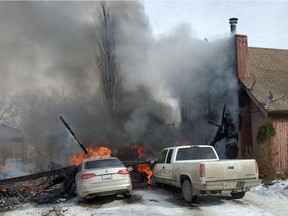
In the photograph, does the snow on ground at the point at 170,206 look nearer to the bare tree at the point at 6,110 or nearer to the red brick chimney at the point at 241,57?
the red brick chimney at the point at 241,57

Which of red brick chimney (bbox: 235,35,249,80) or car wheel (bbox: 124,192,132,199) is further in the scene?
red brick chimney (bbox: 235,35,249,80)

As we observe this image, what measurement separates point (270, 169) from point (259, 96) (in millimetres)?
4309

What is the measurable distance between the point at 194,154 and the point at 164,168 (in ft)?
3.82

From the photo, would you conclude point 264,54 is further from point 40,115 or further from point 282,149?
point 40,115

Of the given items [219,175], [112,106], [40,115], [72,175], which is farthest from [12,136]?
[219,175]

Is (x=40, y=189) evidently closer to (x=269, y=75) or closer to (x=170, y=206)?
(x=170, y=206)

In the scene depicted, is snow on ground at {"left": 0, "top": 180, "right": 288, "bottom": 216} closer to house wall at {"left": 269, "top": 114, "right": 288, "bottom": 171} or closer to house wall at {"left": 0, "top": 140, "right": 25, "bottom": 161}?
house wall at {"left": 269, "top": 114, "right": 288, "bottom": 171}

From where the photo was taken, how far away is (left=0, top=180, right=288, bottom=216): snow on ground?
865 centimetres

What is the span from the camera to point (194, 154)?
11.2 metres

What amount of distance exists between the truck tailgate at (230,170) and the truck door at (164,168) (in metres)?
2.18

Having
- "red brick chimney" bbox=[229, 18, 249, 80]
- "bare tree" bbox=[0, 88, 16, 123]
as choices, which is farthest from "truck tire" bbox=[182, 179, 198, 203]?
"bare tree" bbox=[0, 88, 16, 123]

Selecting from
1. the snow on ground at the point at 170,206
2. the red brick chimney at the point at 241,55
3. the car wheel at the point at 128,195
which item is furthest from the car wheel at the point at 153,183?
the red brick chimney at the point at 241,55

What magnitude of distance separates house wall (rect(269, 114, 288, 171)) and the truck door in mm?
6772

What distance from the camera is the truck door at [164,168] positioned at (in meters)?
11.2
